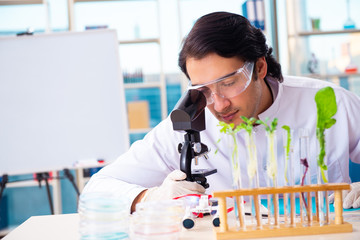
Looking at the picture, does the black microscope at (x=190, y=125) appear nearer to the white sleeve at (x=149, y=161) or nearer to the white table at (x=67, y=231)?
the white table at (x=67, y=231)

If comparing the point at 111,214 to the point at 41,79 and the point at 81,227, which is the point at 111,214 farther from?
the point at 41,79

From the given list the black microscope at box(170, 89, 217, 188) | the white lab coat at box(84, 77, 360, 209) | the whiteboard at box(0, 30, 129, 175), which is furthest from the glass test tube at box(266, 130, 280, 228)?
the whiteboard at box(0, 30, 129, 175)

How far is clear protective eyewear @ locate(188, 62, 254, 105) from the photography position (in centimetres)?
144

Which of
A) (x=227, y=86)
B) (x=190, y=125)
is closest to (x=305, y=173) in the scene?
(x=190, y=125)

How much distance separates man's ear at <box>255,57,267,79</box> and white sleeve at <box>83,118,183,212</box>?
0.42 meters

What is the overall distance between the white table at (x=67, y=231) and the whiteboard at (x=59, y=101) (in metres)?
1.79

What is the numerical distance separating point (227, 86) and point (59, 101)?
201cm

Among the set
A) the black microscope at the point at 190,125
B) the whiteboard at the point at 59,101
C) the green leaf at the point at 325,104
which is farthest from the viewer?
the whiteboard at the point at 59,101

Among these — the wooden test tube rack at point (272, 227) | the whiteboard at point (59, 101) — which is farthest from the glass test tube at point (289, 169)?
the whiteboard at point (59, 101)

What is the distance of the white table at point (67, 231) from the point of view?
3.32 feet

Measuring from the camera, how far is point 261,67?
1750 mm

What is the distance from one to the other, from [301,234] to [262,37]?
1.01m

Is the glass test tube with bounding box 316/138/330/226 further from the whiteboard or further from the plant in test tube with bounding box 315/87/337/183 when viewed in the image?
the whiteboard

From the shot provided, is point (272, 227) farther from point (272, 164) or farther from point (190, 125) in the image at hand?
point (190, 125)
